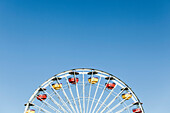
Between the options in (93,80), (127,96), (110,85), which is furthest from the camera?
(93,80)

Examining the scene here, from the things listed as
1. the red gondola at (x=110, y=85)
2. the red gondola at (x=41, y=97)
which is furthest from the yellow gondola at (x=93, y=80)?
the red gondola at (x=41, y=97)

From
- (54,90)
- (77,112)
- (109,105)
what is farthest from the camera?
(54,90)

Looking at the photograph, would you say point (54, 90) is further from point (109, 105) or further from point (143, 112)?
point (143, 112)

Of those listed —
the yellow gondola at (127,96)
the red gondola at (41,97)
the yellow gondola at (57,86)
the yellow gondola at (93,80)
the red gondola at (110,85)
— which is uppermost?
the yellow gondola at (93,80)

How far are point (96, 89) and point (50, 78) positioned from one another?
4.04m

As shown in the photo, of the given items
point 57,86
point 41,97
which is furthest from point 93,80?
point 41,97

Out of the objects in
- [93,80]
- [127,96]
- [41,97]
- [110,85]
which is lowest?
[41,97]

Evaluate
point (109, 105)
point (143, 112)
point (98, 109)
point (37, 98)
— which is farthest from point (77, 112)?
point (143, 112)

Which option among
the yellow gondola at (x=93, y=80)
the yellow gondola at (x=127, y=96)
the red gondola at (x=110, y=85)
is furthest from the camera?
the yellow gondola at (x=93, y=80)

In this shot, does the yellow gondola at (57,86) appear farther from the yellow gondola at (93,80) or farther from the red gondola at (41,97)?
the yellow gondola at (93,80)

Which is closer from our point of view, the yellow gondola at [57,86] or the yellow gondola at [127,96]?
the yellow gondola at [127,96]

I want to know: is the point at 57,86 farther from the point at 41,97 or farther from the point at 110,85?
the point at 110,85

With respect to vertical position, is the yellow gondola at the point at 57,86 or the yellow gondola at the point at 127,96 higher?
the yellow gondola at the point at 127,96

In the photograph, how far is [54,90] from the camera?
817 inches
